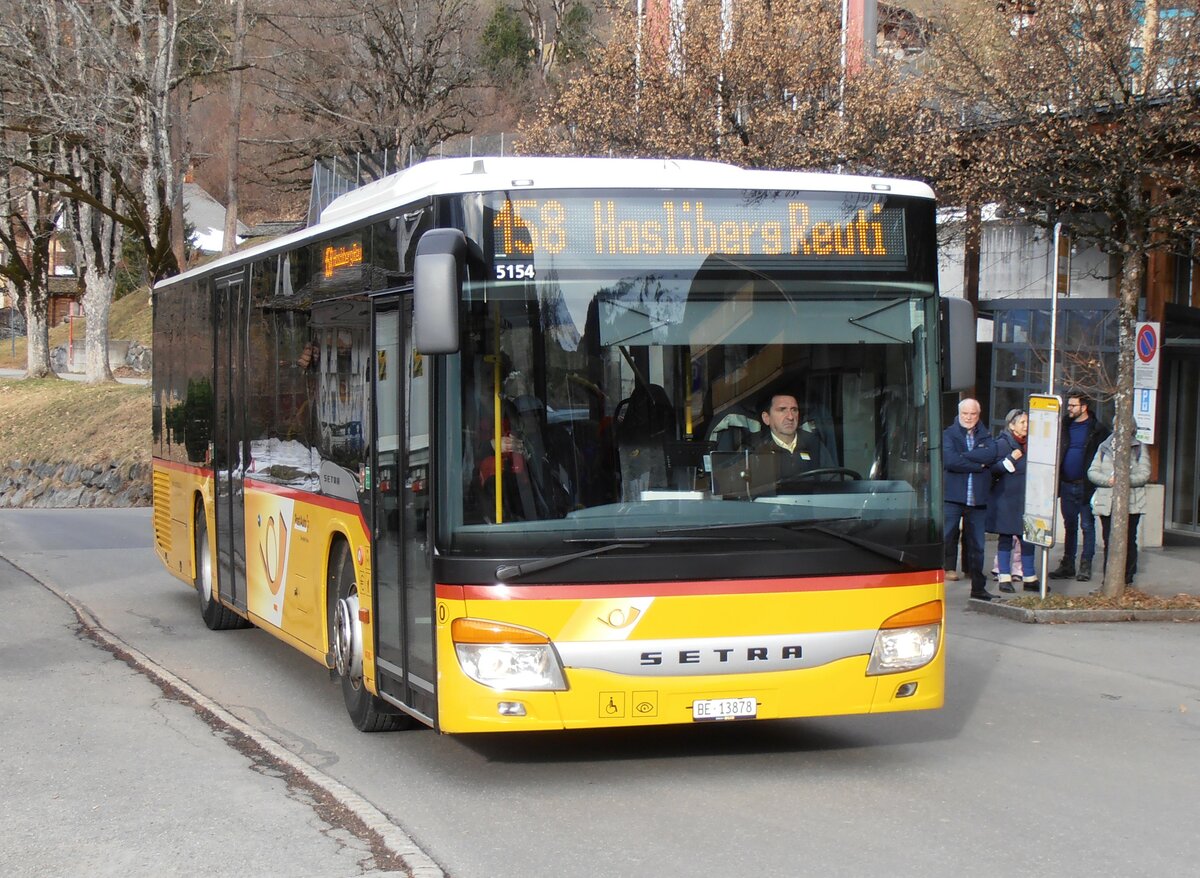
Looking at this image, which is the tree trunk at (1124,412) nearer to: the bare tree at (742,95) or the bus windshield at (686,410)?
the bare tree at (742,95)

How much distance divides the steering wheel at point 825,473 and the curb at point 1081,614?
6.73m

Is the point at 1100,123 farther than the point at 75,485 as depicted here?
No

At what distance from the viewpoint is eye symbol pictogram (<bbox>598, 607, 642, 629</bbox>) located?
6.51m

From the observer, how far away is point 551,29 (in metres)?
60.7

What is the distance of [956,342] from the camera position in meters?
7.14

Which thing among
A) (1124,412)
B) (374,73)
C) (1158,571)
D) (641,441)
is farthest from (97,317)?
(641,441)

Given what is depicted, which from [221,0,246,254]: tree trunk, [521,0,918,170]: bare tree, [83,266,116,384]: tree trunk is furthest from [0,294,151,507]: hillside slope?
[521,0,918,170]: bare tree

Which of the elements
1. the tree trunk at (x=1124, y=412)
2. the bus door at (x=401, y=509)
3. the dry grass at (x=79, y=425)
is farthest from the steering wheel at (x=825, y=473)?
the dry grass at (x=79, y=425)

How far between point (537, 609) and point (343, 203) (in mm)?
3667

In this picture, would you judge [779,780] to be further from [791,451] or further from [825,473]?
[791,451]

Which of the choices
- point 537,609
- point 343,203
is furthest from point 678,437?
point 343,203

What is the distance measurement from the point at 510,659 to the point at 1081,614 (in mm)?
8064

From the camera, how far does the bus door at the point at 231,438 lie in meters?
10.9

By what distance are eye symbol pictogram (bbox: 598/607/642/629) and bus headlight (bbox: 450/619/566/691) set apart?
0.27 m
